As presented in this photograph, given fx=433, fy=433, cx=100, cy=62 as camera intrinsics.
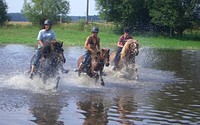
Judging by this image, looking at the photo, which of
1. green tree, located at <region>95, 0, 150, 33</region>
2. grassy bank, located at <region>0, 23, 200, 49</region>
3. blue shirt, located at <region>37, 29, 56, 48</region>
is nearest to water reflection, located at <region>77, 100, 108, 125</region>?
blue shirt, located at <region>37, 29, 56, 48</region>

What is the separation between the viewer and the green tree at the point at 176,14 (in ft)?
158

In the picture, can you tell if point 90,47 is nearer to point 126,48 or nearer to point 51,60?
point 126,48

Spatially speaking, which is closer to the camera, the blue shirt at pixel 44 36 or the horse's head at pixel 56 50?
the horse's head at pixel 56 50

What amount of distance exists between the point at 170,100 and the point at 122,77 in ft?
15.2

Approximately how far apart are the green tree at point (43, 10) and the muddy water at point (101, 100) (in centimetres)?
5189

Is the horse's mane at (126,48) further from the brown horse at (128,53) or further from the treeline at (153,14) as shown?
the treeline at (153,14)

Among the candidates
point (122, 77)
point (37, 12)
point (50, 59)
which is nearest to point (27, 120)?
point (50, 59)

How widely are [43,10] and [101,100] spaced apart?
5959 cm

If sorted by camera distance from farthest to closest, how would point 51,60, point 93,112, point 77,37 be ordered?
point 77,37, point 51,60, point 93,112

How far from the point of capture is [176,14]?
48188 millimetres

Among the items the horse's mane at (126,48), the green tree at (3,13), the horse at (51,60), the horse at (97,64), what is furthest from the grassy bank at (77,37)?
the horse at (51,60)

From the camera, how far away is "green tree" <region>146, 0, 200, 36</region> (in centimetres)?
4816

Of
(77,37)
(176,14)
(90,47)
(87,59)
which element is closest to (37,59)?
(87,59)

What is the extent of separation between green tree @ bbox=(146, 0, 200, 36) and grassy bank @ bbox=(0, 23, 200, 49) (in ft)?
7.44
